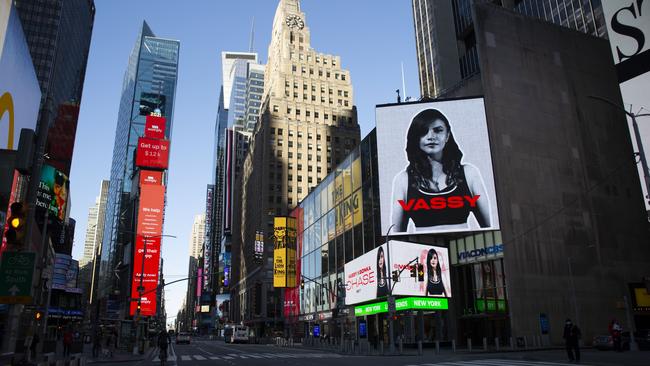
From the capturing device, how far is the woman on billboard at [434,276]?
46.5m

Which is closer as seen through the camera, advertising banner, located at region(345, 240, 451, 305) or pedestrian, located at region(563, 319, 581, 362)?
pedestrian, located at region(563, 319, 581, 362)

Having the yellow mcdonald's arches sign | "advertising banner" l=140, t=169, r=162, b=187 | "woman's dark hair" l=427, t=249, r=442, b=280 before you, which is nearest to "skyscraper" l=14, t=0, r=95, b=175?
"advertising banner" l=140, t=169, r=162, b=187

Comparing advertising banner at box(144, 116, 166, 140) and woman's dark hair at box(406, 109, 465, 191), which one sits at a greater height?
advertising banner at box(144, 116, 166, 140)

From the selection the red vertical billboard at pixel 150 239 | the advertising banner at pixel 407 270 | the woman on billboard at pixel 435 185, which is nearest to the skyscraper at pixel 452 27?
the woman on billboard at pixel 435 185

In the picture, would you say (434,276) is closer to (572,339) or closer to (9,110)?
(572,339)

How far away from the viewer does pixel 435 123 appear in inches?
2025

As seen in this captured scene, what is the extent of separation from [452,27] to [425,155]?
7925 centimetres

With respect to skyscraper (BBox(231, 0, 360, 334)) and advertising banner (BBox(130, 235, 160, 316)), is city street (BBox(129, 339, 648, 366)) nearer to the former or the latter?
advertising banner (BBox(130, 235, 160, 316))

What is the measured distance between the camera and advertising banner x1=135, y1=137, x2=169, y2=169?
395 feet

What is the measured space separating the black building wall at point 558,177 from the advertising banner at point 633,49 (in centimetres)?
2836

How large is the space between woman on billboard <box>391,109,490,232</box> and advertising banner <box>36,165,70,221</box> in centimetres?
5137

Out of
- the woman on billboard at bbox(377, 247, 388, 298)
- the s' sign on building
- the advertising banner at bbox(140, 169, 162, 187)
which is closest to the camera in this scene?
the s' sign on building

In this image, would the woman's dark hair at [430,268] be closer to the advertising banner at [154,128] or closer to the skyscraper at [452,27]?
the skyscraper at [452,27]

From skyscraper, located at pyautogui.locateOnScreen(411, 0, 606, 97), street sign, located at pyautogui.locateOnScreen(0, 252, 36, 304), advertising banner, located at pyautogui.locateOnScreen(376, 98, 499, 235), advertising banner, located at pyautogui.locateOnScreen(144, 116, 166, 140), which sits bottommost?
street sign, located at pyautogui.locateOnScreen(0, 252, 36, 304)
